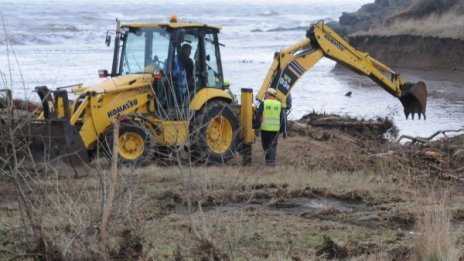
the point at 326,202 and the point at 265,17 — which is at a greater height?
the point at 265,17

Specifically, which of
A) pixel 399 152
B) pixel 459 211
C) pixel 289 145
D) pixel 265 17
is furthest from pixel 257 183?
pixel 265 17

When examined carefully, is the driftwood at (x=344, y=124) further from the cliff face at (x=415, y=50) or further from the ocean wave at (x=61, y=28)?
the ocean wave at (x=61, y=28)

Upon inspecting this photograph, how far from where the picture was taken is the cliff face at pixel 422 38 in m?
36.5

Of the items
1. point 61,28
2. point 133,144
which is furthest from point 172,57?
point 61,28

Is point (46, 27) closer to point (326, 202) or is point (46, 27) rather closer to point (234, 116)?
point (234, 116)

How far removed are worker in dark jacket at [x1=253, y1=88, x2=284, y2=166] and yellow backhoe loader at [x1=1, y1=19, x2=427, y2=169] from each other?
328mm

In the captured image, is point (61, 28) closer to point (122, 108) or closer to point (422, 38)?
point (422, 38)

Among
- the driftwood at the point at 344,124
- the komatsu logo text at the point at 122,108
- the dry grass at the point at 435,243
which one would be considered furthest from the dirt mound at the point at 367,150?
the dry grass at the point at 435,243

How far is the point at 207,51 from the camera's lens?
14102 millimetres

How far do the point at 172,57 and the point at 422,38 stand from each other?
2761cm

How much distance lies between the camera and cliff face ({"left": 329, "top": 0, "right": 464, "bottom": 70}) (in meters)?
36.5

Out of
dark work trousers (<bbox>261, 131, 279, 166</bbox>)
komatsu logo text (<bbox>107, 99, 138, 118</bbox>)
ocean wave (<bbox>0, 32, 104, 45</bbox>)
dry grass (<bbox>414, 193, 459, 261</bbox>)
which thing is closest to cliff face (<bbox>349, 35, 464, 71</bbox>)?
ocean wave (<bbox>0, 32, 104, 45</bbox>)

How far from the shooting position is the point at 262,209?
996 centimetres

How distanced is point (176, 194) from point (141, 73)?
11.8ft
